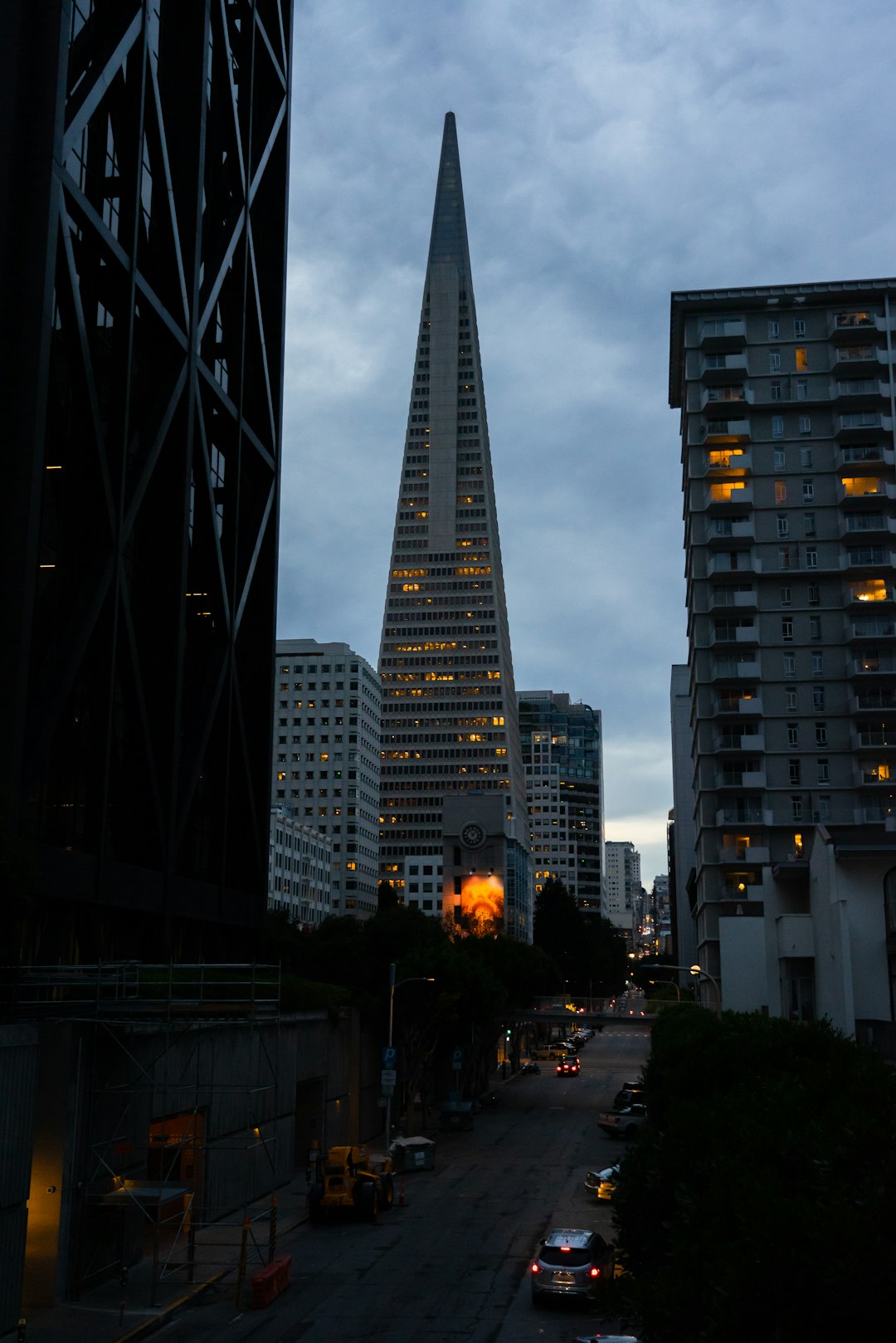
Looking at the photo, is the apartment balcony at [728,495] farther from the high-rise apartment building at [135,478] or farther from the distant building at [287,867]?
the distant building at [287,867]

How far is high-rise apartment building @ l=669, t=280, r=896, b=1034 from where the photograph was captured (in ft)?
318

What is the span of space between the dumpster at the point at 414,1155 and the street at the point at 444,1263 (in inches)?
31.5

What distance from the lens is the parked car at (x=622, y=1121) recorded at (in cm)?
6738

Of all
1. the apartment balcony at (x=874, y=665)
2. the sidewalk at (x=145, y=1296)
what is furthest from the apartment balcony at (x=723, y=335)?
the sidewalk at (x=145, y=1296)

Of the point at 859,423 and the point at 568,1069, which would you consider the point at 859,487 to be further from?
the point at 568,1069

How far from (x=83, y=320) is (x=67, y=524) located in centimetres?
743

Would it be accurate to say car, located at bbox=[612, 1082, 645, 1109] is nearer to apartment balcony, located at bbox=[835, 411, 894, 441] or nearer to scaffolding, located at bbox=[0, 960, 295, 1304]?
scaffolding, located at bbox=[0, 960, 295, 1304]

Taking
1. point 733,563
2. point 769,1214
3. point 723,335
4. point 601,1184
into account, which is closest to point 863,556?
point 733,563

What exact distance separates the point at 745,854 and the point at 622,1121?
106 ft

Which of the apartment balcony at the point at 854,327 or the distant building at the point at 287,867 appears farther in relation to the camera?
the distant building at the point at 287,867

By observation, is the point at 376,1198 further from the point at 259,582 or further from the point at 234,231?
the point at 234,231

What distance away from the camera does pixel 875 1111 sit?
15016mm

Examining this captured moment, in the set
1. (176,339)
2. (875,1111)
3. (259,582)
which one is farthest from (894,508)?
(875,1111)

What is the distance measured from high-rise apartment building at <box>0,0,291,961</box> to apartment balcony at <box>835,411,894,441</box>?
5341 cm
